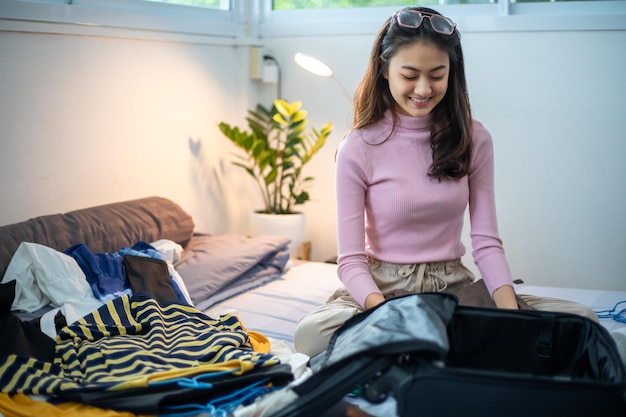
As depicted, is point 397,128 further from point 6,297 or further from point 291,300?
point 6,297

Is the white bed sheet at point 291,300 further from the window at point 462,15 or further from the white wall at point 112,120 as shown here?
the window at point 462,15

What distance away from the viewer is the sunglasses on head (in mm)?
1895

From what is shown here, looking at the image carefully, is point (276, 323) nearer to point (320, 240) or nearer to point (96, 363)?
point (96, 363)

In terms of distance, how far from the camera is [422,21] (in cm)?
190

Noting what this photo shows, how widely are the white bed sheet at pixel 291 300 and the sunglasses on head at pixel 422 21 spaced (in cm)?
89

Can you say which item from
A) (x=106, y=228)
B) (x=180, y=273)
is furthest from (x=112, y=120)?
(x=180, y=273)

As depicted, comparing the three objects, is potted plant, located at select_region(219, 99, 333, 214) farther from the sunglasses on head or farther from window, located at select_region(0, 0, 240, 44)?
the sunglasses on head

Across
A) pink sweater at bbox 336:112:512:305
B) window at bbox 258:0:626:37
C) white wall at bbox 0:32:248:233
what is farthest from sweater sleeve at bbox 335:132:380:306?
window at bbox 258:0:626:37

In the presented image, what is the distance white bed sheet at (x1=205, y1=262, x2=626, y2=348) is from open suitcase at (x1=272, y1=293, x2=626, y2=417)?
2.11 ft

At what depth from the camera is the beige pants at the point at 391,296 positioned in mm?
1884

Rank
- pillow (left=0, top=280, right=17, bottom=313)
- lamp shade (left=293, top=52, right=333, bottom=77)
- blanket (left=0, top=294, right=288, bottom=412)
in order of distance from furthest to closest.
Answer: lamp shade (left=293, top=52, right=333, bottom=77) < pillow (left=0, top=280, right=17, bottom=313) < blanket (left=0, top=294, right=288, bottom=412)

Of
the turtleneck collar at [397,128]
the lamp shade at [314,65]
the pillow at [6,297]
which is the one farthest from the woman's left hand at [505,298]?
the lamp shade at [314,65]

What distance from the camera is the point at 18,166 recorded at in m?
2.52

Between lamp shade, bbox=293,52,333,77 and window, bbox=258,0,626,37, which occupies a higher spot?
window, bbox=258,0,626,37
